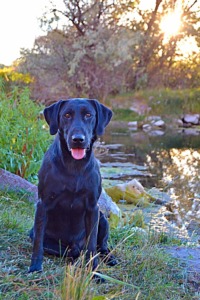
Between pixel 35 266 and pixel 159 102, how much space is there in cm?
1937

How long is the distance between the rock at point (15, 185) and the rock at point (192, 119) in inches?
653

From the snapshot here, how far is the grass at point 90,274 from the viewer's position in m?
2.10

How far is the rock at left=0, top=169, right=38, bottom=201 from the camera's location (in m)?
5.20

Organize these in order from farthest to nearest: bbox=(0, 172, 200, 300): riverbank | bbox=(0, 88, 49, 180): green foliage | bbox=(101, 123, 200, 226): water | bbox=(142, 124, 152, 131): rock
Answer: bbox=(142, 124, 152, 131): rock
bbox=(101, 123, 200, 226): water
bbox=(0, 88, 49, 180): green foliage
bbox=(0, 172, 200, 300): riverbank

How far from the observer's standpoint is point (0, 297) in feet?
7.34

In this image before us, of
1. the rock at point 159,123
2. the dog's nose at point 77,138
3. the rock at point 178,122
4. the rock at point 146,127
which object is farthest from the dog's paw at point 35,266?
the rock at point 178,122

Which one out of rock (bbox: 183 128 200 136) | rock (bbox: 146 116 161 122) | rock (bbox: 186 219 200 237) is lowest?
rock (bbox: 186 219 200 237)

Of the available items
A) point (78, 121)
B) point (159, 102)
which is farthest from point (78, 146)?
point (159, 102)

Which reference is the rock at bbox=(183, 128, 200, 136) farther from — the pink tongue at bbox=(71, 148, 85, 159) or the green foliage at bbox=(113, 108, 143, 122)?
the pink tongue at bbox=(71, 148, 85, 159)

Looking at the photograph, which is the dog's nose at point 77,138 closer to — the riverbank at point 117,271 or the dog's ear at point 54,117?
the dog's ear at point 54,117

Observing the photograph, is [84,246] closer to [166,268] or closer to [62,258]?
[62,258]

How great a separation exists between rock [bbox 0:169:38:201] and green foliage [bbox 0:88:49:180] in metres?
0.51

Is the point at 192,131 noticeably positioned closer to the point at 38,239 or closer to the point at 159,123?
the point at 159,123

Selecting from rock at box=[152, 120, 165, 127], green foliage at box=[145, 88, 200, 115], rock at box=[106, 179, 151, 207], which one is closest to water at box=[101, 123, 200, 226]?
rock at box=[106, 179, 151, 207]
